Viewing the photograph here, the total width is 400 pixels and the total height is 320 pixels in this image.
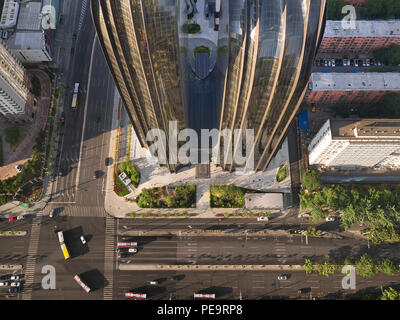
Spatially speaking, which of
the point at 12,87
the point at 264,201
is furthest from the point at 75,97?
the point at 264,201

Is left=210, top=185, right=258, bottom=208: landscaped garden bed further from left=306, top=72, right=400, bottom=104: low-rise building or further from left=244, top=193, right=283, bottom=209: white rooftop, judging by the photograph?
left=306, top=72, right=400, bottom=104: low-rise building

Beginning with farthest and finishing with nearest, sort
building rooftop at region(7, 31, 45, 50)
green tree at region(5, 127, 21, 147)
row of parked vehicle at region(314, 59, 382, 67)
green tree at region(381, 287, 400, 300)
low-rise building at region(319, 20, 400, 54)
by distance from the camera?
row of parked vehicle at region(314, 59, 382, 67), low-rise building at region(319, 20, 400, 54), building rooftop at region(7, 31, 45, 50), green tree at region(5, 127, 21, 147), green tree at region(381, 287, 400, 300)

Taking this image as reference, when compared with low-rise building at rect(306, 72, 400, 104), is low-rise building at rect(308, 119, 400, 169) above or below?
below

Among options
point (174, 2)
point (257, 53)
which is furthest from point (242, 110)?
point (174, 2)

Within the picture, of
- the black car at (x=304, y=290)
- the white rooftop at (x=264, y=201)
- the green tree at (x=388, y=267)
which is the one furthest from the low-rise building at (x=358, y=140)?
the black car at (x=304, y=290)

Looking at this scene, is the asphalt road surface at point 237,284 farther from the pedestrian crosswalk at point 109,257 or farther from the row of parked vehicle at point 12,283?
the row of parked vehicle at point 12,283

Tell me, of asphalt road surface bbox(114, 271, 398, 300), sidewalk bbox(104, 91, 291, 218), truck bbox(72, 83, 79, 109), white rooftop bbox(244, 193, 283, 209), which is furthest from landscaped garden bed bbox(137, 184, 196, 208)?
truck bbox(72, 83, 79, 109)
